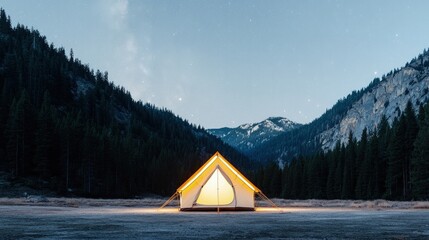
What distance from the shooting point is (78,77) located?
612 ft

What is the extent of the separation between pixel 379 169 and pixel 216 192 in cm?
5867

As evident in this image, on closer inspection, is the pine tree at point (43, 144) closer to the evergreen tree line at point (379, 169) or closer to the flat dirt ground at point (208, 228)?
the evergreen tree line at point (379, 169)

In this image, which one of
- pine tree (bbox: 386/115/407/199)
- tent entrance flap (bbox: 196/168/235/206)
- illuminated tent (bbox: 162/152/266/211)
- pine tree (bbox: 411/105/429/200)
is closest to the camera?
illuminated tent (bbox: 162/152/266/211)

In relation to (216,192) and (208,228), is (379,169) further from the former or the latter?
(208,228)

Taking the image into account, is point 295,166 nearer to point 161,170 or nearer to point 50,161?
point 161,170

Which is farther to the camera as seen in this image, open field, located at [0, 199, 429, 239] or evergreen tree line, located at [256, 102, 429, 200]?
evergreen tree line, located at [256, 102, 429, 200]

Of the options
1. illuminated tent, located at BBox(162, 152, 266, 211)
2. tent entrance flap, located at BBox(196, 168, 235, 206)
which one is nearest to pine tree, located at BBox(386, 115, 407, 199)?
illuminated tent, located at BBox(162, 152, 266, 211)

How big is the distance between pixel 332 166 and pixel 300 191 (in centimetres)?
1398

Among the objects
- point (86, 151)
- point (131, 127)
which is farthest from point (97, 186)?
point (131, 127)

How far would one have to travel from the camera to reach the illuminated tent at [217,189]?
2545cm

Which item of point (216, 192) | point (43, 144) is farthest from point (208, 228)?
point (43, 144)

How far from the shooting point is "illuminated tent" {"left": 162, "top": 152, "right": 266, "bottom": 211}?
25453 millimetres

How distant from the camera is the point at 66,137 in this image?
75062 millimetres

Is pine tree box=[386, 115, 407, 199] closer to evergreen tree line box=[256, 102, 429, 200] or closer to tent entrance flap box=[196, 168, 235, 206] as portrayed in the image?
evergreen tree line box=[256, 102, 429, 200]
